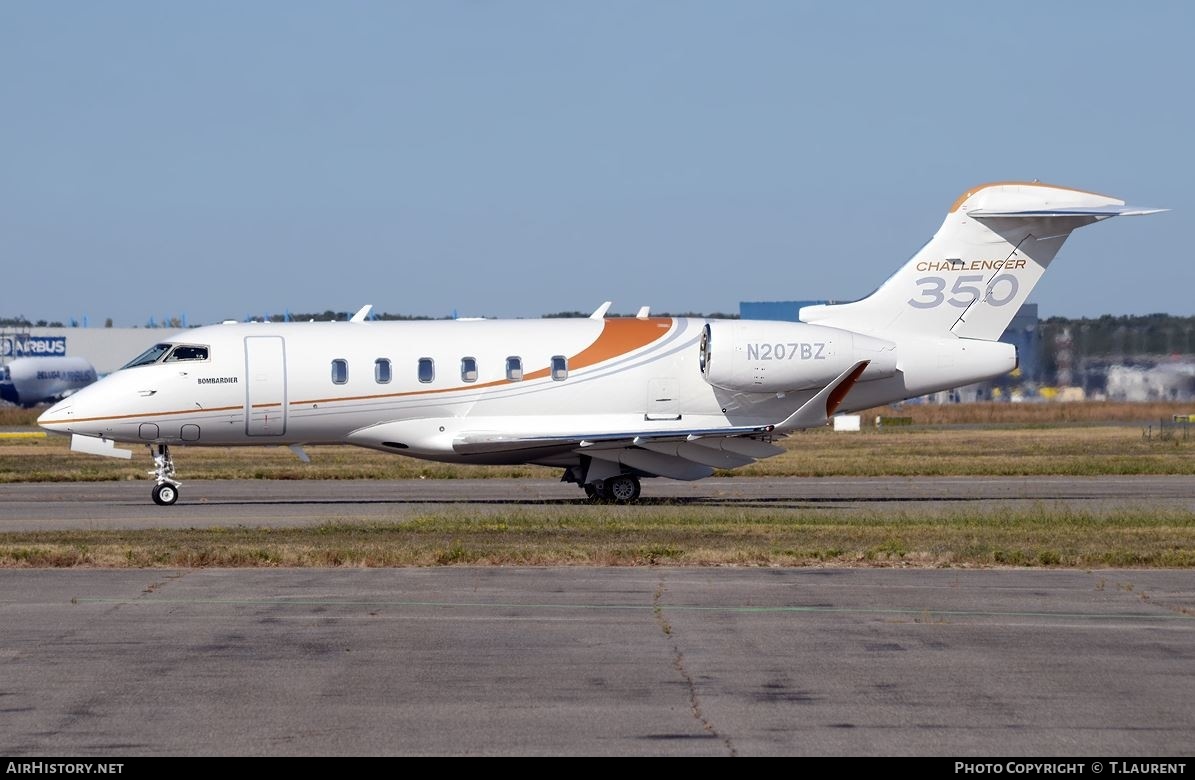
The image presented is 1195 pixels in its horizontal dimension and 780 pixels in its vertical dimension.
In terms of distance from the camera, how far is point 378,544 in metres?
17.9

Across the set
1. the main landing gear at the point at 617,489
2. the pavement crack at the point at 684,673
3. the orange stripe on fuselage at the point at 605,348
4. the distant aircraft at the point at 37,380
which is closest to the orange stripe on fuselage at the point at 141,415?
the orange stripe on fuselage at the point at 605,348

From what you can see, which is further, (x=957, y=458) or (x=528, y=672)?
(x=957, y=458)

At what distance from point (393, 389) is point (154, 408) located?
4229 mm

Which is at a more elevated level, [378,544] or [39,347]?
[39,347]

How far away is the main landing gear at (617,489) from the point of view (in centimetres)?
2589

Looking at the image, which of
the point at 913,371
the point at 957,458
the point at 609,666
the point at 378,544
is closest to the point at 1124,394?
the point at 957,458

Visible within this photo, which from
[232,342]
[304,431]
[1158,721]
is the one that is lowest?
[1158,721]

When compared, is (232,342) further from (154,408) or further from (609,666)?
(609,666)

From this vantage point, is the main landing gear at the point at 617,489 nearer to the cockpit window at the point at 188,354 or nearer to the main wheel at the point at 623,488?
the main wheel at the point at 623,488

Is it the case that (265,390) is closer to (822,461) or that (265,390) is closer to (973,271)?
(973,271)

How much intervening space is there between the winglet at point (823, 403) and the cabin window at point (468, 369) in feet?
18.1

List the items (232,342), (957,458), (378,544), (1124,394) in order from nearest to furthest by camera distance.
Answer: (378,544) < (232,342) < (957,458) < (1124,394)

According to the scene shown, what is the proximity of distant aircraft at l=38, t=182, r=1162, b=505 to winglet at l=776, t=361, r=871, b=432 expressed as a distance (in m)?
0.04

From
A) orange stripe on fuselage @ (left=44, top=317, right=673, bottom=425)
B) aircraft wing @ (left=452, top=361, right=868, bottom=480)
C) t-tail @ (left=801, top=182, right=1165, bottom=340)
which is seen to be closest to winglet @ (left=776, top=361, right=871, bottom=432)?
aircraft wing @ (left=452, top=361, right=868, bottom=480)
